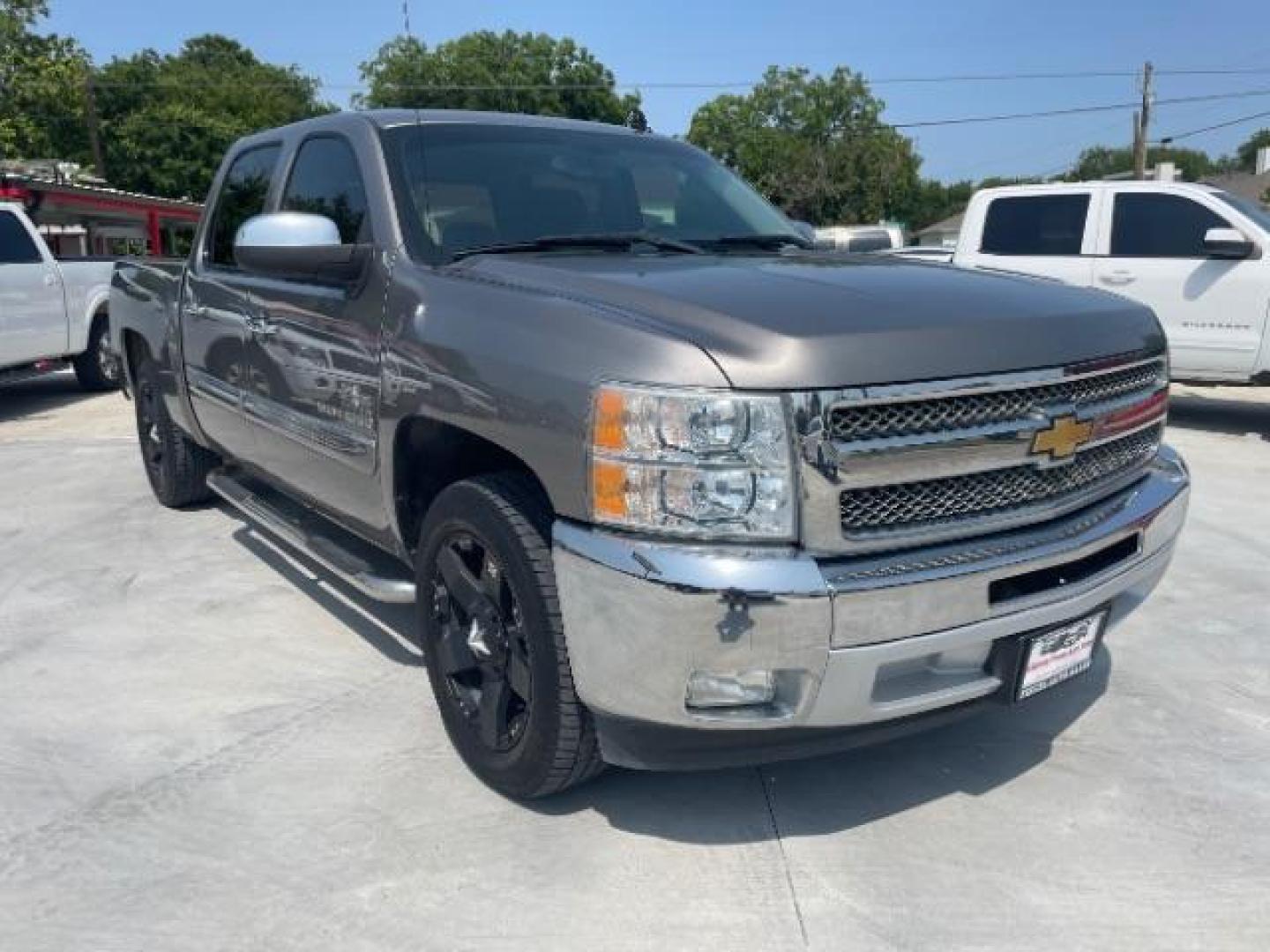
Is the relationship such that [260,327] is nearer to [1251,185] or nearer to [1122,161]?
[1251,185]

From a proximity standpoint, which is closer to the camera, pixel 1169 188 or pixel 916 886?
pixel 916 886

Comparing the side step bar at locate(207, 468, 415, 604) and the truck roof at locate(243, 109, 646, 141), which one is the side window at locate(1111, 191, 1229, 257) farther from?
the side step bar at locate(207, 468, 415, 604)

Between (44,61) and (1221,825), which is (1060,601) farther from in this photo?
(44,61)

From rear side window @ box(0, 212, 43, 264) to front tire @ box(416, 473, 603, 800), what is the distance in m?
8.77

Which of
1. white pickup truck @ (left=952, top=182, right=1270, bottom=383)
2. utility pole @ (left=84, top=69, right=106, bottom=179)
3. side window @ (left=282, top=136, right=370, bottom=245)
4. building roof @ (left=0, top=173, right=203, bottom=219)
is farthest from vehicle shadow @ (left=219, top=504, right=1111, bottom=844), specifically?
utility pole @ (left=84, top=69, right=106, bottom=179)

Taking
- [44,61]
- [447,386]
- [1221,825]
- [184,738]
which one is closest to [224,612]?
[184,738]

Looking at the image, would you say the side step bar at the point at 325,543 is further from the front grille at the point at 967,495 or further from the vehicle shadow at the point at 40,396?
the vehicle shadow at the point at 40,396

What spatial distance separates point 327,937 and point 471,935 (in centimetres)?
32

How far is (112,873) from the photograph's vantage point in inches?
104

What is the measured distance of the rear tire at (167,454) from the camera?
5758 millimetres

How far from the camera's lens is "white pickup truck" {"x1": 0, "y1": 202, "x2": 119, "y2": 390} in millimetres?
9805

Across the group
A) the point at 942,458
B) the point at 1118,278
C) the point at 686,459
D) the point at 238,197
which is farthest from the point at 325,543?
the point at 1118,278

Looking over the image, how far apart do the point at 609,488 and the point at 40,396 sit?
11380mm

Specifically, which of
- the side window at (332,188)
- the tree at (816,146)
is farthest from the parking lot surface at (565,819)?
the tree at (816,146)
